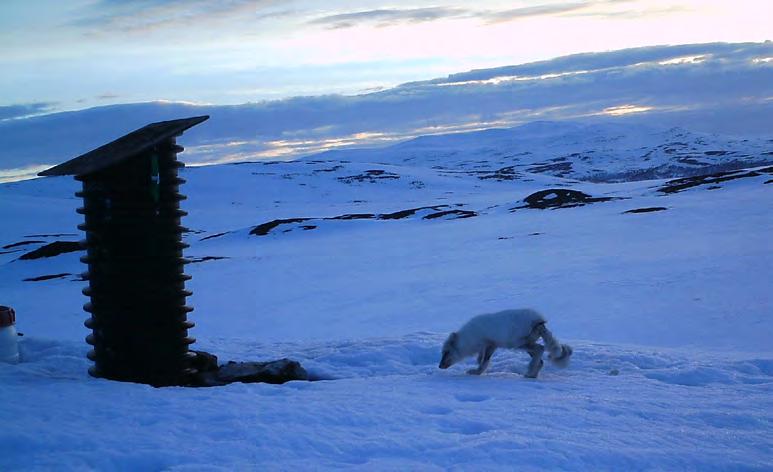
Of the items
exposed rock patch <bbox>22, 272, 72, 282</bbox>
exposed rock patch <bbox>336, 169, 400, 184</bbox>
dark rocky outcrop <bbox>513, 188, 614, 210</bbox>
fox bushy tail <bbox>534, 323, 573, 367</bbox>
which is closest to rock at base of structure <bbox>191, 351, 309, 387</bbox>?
fox bushy tail <bbox>534, 323, 573, 367</bbox>

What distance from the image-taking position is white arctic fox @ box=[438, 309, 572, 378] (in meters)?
9.34

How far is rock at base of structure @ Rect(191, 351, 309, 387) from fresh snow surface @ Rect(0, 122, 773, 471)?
858 millimetres

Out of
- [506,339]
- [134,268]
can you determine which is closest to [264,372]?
[134,268]

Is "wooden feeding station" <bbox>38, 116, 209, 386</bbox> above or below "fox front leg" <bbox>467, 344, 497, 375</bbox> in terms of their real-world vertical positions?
above

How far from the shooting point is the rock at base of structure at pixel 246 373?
9.50 m

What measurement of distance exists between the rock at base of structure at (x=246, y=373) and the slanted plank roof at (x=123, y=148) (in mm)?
2870

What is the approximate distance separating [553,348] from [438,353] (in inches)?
92.1

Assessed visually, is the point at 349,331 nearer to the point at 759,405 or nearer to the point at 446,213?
the point at 759,405

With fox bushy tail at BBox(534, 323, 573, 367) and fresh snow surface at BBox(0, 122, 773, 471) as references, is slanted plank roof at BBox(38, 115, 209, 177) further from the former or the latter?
fox bushy tail at BBox(534, 323, 573, 367)

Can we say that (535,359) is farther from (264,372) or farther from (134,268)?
(134,268)

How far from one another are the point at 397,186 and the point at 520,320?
264 ft

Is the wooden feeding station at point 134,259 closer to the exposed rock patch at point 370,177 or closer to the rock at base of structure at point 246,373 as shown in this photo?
the rock at base of structure at point 246,373

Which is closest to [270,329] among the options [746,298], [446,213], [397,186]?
[746,298]

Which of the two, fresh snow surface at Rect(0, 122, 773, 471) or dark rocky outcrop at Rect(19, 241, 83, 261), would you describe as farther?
dark rocky outcrop at Rect(19, 241, 83, 261)
